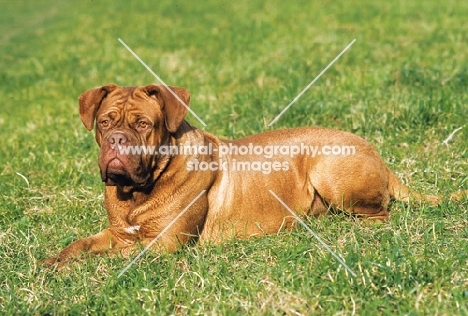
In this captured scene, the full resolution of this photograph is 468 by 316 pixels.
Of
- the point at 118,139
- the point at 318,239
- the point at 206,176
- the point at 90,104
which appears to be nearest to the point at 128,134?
the point at 118,139

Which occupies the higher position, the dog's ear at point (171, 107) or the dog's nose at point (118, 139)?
the dog's ear at point (171, 107)

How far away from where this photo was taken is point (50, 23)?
63.9ft

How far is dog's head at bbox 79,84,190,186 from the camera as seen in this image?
4.57 metres

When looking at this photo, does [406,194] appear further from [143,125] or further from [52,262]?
[52,262]

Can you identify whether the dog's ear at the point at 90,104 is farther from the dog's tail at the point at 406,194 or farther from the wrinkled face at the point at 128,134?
the dog's tail at the point at 406,194

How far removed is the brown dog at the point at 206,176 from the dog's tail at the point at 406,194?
11mm

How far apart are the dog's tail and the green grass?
0.11 m

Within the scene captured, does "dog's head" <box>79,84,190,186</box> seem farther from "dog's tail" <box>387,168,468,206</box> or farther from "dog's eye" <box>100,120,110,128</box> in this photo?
"dog's tail" <box>387,168,468,206</box>

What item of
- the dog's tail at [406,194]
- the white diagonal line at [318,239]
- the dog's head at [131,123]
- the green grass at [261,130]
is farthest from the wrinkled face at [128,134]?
the dog's tail at [406,194]

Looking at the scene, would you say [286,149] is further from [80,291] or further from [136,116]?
[80,291]

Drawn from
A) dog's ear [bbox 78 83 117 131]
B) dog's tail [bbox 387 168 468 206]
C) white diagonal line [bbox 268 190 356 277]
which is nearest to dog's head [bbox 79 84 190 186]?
dog's ear [bbox 78 83 117 131]

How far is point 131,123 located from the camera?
4.69 meters

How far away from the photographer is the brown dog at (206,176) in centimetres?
472

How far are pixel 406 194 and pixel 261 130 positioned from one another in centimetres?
209
